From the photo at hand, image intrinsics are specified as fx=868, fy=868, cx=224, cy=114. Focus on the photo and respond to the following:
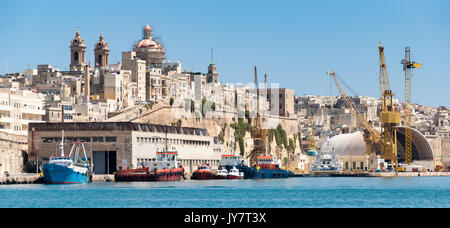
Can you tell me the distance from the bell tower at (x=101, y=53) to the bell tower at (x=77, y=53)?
7.65 feet

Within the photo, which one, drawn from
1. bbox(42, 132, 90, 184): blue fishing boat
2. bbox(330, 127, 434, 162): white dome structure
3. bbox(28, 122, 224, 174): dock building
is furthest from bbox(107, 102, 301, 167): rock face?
bbox(42, 132, 90, 184): blue fishing boat

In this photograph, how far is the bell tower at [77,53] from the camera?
15562cm

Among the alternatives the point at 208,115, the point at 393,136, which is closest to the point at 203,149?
the point at 208,115

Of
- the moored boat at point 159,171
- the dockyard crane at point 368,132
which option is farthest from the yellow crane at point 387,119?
the moored boat at point 159,171

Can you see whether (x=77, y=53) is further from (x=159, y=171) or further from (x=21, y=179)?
(x=21, y=179)

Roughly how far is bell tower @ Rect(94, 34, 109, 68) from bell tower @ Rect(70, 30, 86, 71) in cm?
233

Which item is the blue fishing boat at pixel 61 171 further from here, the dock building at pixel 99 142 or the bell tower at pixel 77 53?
the bell tower at pixel 77 53

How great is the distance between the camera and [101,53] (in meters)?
157

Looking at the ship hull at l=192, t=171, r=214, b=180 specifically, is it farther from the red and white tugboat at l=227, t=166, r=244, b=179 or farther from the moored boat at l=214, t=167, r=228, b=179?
the red and white tugboat at l=227, t=166, r=244, b=179

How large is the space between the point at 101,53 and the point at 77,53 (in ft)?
14.1

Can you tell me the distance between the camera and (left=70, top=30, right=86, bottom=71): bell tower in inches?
6127

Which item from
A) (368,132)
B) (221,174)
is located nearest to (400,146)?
(368,132)

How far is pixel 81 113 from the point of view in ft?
411
